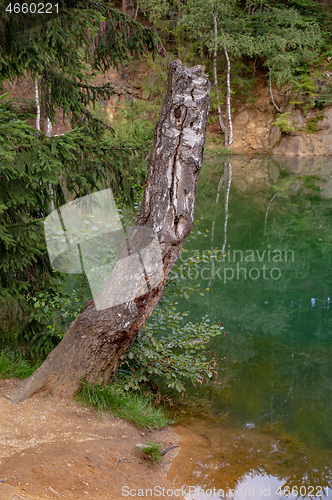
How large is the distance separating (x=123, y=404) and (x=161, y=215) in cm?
185

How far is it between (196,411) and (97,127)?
12.1 ft

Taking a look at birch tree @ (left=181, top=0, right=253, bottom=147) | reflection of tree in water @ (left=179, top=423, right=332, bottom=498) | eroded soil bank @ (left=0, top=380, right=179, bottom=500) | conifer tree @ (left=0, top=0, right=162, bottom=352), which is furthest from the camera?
birch tree @ (left=181, top=0, right=253, bottom=147)

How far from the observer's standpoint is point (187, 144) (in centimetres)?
334

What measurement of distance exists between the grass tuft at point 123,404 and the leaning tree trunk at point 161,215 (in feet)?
0.48

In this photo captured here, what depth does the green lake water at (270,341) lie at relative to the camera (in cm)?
365

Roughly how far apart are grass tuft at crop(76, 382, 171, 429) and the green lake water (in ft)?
1.95

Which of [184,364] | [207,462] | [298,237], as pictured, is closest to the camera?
[207,462]

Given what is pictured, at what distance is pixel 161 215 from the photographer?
3377 millimetres

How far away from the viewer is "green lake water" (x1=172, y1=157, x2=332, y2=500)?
3.65 meters

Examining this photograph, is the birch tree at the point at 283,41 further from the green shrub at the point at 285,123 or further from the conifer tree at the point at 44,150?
the conifer tree at the point at 44,150

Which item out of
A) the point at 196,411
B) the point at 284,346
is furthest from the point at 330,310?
the point at 196,411

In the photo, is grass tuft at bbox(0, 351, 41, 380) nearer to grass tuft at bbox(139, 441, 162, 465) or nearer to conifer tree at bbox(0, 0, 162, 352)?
conifer tree at bbox(0, 0, 162, 352)

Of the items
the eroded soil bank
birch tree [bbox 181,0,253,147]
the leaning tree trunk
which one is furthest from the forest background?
birch tree [bbox 181,0,253,147]

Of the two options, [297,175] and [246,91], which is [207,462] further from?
[246,91]
